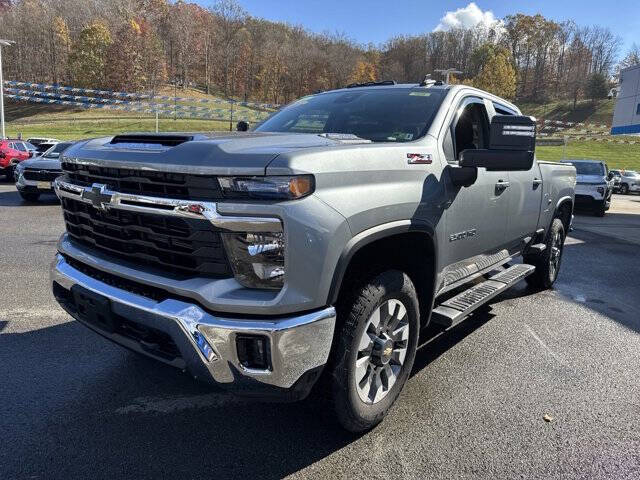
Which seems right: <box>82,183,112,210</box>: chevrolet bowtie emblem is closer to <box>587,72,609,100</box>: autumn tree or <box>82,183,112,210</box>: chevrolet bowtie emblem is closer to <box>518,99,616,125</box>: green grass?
<box>518,99,616,125</box>: green grass

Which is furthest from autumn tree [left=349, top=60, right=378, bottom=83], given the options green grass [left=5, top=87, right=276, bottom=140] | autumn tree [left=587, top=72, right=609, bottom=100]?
autumn tree [left=587, top=72, right=609, bottom=100]

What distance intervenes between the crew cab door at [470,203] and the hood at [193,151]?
87 cm

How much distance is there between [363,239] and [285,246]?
1.49ft

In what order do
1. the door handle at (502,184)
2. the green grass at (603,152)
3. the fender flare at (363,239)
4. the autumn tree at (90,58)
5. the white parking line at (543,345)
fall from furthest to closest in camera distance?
the autumn tree at (90,58)
the green grass at (603,152)
the white parking line at (543,345)
the door handle at (502,184)
the fender flare at (363,239)

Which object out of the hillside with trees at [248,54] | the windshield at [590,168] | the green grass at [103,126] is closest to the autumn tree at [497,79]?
the hillside with trees at [248,54]

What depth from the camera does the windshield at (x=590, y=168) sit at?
16.0 meters

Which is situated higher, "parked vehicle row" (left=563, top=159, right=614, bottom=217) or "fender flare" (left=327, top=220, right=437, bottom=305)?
"fender flare" (left=327, top=220, right=437, bottom=305)

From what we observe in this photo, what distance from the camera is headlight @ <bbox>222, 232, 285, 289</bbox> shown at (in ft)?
7.18

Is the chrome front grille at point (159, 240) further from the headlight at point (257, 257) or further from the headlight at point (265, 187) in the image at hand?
the headlight at point (265, 187)

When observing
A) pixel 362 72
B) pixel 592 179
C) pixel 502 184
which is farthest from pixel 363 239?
pixel 362 72

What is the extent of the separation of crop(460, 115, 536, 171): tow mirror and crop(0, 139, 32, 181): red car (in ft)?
58.0

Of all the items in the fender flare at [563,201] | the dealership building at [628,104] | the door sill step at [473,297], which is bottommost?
the door sill step at [473,297]

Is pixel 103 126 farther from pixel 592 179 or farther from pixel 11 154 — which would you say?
pixel 592 179

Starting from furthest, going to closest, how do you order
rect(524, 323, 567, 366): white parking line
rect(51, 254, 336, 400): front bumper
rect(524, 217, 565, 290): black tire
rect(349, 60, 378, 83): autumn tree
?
1. rect(349, 60, 378, 83): autumn tree
2. rect(524, 217, 565, 290): black tire
3. rect(524, 323, 567, 366): white parking line
4. rect(51, 254, 336, 400): front bumper
